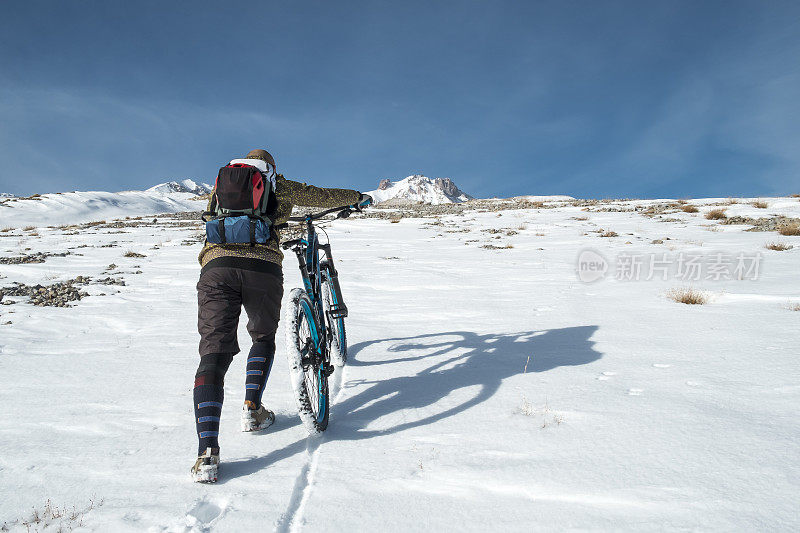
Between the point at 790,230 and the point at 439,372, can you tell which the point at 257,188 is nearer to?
the point at 439,372

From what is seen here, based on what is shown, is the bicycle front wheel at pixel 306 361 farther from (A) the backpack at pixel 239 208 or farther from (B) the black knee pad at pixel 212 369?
(A) the backpack at pixel 239 208

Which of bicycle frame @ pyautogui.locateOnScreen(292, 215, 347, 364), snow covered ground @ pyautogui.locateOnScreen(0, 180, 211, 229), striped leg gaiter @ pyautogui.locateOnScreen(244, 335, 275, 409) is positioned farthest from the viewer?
snow covered ground @ pyautogui.locateOnScreen(0, 180, 211, 229)

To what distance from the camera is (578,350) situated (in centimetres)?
420

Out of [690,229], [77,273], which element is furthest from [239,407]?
[690,229]

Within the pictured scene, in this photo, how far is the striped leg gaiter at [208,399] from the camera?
223 centimetres

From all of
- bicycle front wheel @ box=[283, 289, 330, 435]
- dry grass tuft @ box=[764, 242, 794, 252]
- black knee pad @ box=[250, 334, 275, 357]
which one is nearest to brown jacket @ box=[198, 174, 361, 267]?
bicycle front wheel @ box=[283, 289, 330, 435]

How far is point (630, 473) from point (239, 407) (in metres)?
2.75

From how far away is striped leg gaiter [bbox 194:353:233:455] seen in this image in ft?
7.30

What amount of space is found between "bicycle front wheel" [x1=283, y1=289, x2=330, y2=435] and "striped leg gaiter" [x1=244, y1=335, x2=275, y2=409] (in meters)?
0.15

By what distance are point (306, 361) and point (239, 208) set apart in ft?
3.55

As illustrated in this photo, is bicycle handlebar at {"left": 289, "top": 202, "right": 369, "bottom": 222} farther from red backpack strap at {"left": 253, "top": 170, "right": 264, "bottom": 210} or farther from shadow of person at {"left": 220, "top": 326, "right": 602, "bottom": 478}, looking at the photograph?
shadow of person at {"left": 220, "top": 326, "right": 602, "bottom": 478}

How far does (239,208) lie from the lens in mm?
2492

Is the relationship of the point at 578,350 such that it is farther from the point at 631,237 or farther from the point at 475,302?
the point at 631,237

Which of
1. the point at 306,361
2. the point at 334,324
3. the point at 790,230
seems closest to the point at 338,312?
the point at 334,324
